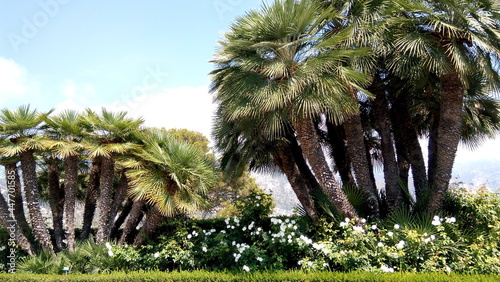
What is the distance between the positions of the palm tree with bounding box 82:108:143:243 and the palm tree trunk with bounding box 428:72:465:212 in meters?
7.38

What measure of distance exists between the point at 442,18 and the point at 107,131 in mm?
8439

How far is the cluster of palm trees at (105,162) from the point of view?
8562 mm

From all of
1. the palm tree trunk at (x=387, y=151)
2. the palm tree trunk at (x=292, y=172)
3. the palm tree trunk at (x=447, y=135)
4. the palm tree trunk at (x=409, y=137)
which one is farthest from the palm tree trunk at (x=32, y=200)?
the palm tree trunk at (x=409, y=137)

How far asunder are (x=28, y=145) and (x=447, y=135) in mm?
10294

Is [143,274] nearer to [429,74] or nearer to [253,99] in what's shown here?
[253,99]

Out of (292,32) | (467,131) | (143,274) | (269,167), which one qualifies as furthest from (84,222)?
(467,131)

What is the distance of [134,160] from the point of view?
29.4 ft

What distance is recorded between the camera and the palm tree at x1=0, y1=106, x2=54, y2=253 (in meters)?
9.11

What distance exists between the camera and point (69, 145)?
9.03 metres

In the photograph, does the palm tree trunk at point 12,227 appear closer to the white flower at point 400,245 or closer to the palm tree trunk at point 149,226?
the palm tree trunk at point 149,226

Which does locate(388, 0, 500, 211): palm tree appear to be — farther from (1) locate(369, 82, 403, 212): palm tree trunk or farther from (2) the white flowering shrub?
(2) the white flowering shrub

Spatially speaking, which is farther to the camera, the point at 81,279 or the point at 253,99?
the point at 81,279

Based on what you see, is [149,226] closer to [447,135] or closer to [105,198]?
[105,198]

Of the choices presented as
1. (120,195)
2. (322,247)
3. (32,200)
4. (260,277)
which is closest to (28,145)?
(32,200)
